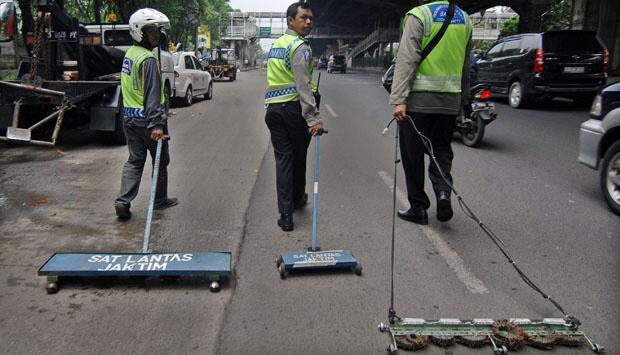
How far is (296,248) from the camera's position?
454 cm

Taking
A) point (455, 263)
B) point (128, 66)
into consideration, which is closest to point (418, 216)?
point (455, 263)

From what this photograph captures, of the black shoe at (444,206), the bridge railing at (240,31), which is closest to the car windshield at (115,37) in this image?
the black shoe at (444,206)

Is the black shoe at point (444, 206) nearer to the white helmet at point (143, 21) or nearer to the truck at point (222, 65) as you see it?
the white helmet at point (143, 21)

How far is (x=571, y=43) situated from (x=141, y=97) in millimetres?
11867

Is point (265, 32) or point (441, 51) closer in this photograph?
point (441, 51)

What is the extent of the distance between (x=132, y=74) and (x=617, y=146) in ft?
15.9

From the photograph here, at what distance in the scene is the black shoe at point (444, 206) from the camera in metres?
4.80

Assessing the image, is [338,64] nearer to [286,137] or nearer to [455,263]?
[286,137]

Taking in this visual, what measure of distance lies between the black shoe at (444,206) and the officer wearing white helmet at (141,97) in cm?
260

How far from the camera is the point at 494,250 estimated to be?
4.51 metres

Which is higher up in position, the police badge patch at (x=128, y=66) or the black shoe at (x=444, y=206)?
the police badge patch at (x=128, y=66)

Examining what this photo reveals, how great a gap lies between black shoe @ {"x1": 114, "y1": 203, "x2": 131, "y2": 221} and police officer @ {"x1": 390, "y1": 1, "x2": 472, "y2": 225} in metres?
2.74

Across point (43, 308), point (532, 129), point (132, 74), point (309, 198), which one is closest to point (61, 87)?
point (132, 74)

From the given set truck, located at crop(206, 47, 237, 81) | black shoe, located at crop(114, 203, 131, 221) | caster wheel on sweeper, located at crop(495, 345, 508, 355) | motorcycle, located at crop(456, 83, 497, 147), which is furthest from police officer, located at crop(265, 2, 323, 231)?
truck, located at crop(206, 47, 237, 81)
